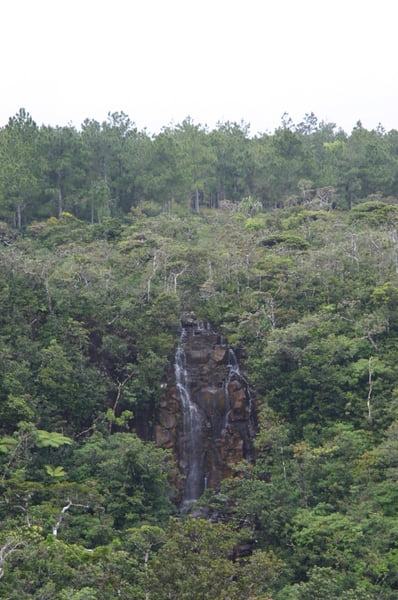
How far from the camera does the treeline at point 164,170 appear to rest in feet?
148

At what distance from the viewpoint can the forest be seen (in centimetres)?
1830

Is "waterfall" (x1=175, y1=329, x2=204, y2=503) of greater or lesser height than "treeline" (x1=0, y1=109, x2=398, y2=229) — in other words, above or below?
below

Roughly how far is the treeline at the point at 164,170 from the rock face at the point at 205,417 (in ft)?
60.3

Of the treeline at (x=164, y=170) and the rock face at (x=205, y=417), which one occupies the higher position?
the treeline at (x=164, y=170)

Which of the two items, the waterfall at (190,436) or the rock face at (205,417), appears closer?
the waterfall at (190,436)

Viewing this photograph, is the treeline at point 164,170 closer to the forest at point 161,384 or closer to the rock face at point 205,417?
the forest at point 161,384

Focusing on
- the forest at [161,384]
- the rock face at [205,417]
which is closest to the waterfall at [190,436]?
the rock face at [205,417]

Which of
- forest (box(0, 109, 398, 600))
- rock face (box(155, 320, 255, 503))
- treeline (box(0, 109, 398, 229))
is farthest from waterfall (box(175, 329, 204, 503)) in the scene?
treeline (box(0, 109, 398, 229))

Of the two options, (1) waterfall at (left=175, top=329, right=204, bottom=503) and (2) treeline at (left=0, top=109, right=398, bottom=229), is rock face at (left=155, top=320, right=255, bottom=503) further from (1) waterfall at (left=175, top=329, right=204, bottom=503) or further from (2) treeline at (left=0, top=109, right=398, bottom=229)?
(2) treeline at (left=0, top=109, right=398, bottom=229)

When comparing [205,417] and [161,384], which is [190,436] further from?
[161,384]

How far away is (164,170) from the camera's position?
4809 cm

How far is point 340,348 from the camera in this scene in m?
29.3

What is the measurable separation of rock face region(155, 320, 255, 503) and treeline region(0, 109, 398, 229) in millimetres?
18380

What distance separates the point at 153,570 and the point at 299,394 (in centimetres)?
1329
